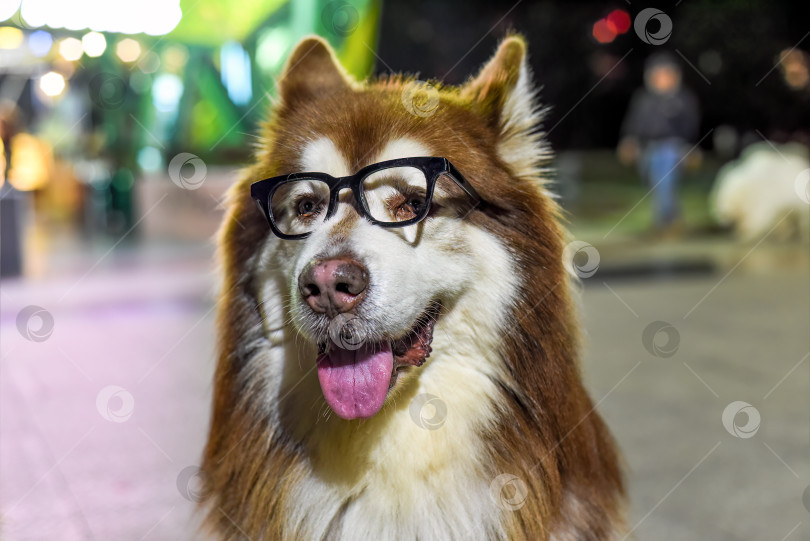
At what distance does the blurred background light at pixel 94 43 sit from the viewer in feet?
36.9

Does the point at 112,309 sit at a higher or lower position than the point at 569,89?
lower

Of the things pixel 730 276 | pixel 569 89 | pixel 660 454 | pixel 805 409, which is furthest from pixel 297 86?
pixel 569 89

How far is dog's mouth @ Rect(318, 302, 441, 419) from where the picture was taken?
6.71ft

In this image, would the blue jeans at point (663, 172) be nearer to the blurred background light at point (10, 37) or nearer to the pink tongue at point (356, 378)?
the blurred background light at point (10, 37)

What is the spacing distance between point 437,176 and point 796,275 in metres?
8.36

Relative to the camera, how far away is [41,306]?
25.5ft

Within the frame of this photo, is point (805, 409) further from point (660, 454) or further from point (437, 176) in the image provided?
point (437, 176)
